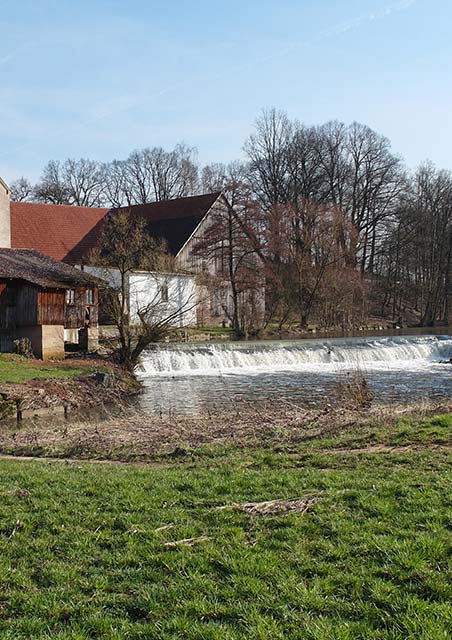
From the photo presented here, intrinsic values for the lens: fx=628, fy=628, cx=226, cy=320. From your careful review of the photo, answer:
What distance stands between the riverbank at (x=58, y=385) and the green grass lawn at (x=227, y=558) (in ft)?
31.1

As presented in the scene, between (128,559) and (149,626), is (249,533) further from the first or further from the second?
(149,626)

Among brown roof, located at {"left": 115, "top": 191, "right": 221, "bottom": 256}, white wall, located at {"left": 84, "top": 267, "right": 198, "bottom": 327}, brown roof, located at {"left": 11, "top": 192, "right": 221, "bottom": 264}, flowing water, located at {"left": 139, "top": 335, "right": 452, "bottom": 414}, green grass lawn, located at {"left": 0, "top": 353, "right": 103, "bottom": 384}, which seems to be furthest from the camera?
brown roof, located at {"left": 115, "top": 191, "right": 221, "bottom": 256}

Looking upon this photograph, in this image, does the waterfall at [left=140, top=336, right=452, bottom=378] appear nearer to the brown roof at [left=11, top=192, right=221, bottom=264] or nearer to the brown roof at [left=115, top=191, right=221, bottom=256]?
the brown roof at [left=11, top=192, right=221, bottom=264]

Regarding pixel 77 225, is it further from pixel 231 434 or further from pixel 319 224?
pixel 231 434

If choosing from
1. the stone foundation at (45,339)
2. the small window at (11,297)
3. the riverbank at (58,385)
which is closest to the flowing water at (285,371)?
the riverbank at (58,385)

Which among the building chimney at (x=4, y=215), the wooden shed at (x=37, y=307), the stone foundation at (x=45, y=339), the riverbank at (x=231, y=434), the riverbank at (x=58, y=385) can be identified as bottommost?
the riverbank at (x=231, y=434)

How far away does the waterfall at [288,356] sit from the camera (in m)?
26.7

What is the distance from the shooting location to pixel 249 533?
17.5ft

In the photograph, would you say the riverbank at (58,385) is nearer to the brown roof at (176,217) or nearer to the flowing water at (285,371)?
the flowing water at (285,371)

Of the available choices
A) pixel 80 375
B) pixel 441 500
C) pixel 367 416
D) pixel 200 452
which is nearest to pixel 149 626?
pixel 441 500

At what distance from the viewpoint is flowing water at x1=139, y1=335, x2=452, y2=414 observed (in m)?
19.4

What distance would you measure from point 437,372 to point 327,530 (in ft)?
73.5

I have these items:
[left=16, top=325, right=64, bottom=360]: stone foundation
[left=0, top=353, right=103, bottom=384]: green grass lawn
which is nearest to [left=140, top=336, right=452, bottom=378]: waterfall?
[left=16, top=325, right=64, bottom=360]: stone foundation

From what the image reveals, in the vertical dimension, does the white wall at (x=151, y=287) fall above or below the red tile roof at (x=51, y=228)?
below
